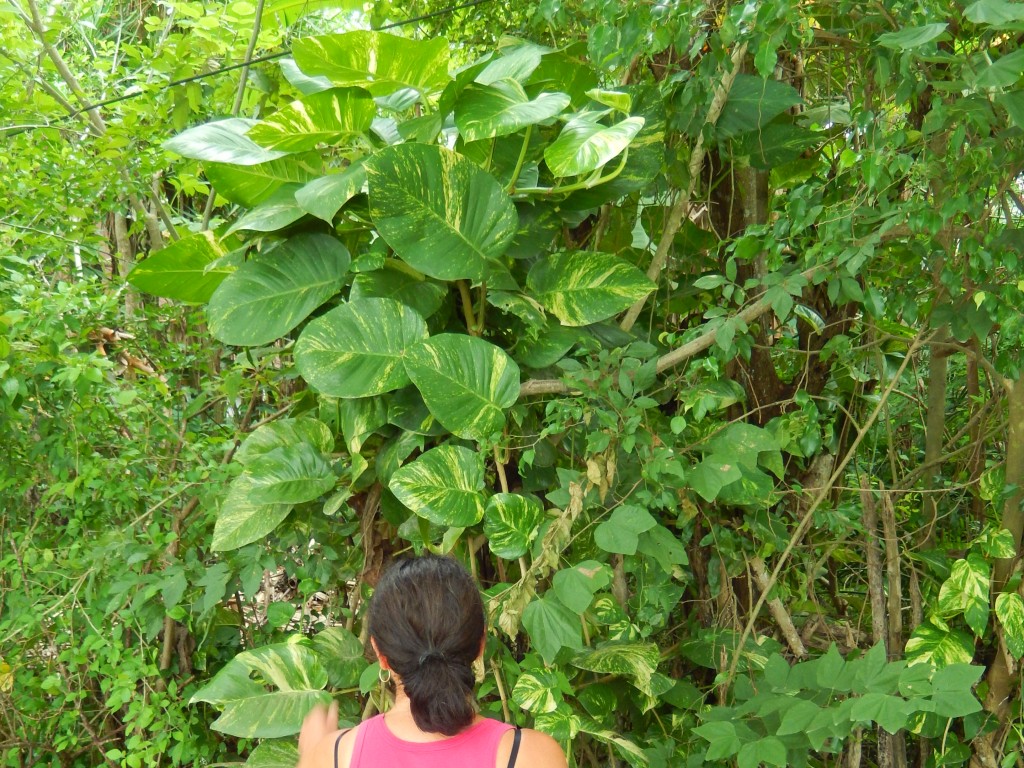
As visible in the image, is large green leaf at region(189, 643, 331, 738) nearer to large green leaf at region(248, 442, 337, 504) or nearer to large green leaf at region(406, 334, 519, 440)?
large green leaf at region(248, 442, 337, 504)

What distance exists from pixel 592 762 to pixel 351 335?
3.47 ft

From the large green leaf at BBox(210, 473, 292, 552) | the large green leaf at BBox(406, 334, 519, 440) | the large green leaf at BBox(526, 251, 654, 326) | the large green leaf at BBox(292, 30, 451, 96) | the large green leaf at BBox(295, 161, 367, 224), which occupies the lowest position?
the large green leaf at BBox(210, 473, 292, 552)

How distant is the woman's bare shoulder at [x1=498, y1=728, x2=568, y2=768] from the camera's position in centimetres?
114

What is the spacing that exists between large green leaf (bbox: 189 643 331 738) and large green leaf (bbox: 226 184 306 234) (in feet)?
2.83

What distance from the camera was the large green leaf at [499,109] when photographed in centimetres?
161

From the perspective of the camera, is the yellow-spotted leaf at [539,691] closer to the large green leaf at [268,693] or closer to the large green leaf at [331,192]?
the large green leaf at [268,693]

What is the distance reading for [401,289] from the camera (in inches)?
73.6

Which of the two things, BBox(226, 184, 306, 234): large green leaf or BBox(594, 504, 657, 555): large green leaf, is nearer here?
BBox(594, 504, 657, 555): large green leaf

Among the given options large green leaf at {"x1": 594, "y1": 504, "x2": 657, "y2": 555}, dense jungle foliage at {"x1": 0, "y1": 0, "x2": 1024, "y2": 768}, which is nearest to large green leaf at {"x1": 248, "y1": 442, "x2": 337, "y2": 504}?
dense jungle foliage at {"x1": 0, "y1": 0, "x2": 1024, "y2": 768}

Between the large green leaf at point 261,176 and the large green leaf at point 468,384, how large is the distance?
0.51 metres

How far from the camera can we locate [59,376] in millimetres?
2184

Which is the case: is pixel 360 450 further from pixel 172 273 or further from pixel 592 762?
pixel 592 762

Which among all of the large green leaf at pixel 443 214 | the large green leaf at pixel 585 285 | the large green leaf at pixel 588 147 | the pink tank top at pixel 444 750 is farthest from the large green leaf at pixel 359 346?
the pink tank top at pixel 444 750

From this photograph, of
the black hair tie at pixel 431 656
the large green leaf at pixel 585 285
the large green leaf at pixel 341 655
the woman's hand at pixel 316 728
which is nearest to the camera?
the black hair tie at pixel 431 656
